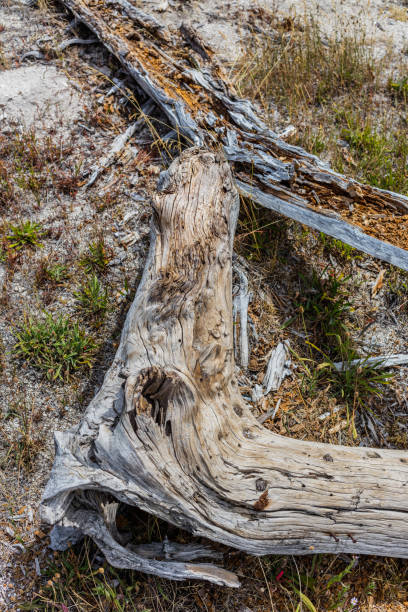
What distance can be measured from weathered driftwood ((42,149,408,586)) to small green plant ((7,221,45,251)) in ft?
7.06

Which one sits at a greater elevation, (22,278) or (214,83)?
(214,83)

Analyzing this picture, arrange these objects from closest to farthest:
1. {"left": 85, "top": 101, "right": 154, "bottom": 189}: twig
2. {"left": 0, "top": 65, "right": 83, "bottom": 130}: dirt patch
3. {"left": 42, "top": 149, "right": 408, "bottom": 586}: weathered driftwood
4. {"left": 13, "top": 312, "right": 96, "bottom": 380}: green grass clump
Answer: {"left": 42, "top": 149, "right": 408, "bottom": 586}: weathered driftwood < {"left": 13, "top": 312, "right": 96, "bottom": 380}: green grass clump < {"left": 85, "top": 101, "right": 154, "bottom": 189}: twig < {"left": 0, "top": 65, "right": 83, "bottom": 130}: dirt patch

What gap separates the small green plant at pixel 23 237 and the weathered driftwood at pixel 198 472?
215 cm

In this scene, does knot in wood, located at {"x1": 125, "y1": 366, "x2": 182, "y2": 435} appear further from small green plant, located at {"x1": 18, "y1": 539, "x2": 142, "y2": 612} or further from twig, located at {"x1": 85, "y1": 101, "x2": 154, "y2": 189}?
twig, located at {"x1": 85, "y1": 101, "x2": 154, "y2": 189}

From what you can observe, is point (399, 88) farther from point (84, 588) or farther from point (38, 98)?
point (84, 588)

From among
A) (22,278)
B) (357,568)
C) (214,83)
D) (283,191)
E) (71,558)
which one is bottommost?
(357,568)

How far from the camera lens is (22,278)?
15.8 ft

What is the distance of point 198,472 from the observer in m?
3.02

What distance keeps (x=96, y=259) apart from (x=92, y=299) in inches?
21.2

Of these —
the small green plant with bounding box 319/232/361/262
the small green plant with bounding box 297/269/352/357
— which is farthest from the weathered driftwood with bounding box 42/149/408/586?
→ the small green plant with bounding box 319/232/361/262

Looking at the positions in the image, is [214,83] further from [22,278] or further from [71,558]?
[71,558]

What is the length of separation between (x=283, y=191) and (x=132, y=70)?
2.74 m

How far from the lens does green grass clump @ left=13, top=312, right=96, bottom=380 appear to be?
4.22 m

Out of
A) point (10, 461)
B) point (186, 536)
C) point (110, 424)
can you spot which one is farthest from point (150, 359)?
point (10, 461)
